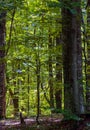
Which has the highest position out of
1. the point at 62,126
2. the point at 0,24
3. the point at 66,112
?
the point at 0,24

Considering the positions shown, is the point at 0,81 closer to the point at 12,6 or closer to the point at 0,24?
the point at 0,24

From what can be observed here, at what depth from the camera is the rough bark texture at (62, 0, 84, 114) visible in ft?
23.2

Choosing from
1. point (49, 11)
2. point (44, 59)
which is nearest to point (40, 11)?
point (49, 11)

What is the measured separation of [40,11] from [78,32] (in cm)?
116

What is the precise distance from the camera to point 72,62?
716 centimetres

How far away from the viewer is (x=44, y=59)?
7855 millimetres

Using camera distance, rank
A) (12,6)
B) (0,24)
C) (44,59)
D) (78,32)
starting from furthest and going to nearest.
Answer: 1. (0,24)
2. (44,59)
3. (78,32)
4. (12,6)

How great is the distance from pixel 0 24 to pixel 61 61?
3386mm

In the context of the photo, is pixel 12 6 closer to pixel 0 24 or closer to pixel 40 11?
pixel 40 11

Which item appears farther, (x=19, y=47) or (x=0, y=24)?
(x=0, y=24)

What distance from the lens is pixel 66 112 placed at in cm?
626

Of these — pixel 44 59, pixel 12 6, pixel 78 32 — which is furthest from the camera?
pixel 44 59

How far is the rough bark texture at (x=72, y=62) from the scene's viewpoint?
279 inches

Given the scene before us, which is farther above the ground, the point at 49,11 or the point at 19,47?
the point at 49,11
